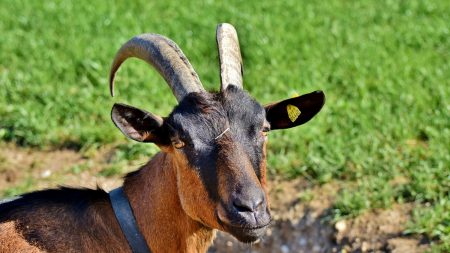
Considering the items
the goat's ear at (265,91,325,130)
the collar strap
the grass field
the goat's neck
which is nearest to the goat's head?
the goat's ear at (265,91,325,130)

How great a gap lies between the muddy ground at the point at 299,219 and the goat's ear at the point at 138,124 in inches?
79.3

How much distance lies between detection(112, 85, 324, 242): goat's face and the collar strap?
44 centimetres

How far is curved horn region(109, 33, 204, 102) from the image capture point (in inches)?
215

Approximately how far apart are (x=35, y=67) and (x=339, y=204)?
4337 millimetres

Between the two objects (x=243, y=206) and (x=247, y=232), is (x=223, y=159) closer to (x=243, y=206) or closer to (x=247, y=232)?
(x=243, y=206)

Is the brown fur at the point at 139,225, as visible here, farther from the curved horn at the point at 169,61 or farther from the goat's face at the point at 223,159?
the curved horn at the point at 169,61

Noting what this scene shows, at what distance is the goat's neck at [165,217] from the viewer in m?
5.48

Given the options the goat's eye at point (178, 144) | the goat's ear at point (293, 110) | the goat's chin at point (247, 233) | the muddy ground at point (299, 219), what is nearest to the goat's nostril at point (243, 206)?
the goat's chin at point (247, 233)

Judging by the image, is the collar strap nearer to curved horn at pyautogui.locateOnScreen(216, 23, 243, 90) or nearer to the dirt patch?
curved horn at pyautogui.locateOnScreen(216, 23, 243, 90)

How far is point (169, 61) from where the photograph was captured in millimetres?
5609

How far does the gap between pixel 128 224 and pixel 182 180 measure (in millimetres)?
555

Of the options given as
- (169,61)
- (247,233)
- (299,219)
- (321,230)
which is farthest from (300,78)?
(247,233)

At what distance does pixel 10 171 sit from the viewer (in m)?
8.66

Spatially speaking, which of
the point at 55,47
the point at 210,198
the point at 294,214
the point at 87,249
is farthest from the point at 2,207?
the point at 55,47
